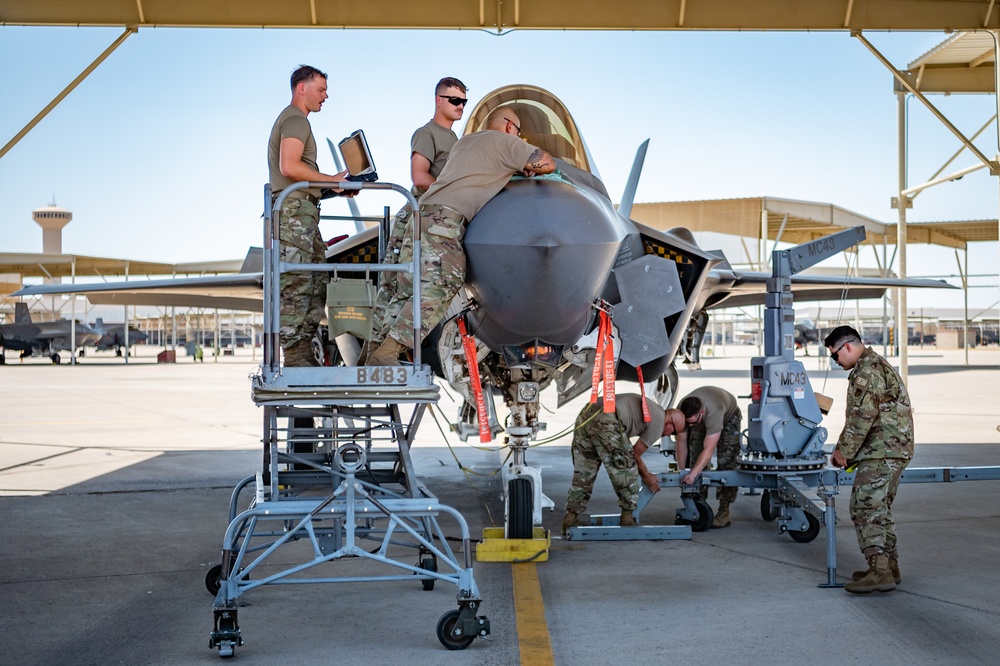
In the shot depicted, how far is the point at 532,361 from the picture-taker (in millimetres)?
5762

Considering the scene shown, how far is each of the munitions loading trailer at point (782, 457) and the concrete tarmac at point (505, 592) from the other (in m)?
0.19

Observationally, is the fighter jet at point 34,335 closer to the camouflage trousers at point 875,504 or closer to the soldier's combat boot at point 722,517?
the soldier's combat boot at point 722,517

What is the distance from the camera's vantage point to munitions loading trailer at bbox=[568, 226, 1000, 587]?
6.65 meters

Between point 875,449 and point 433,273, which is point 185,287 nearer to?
point 433,273

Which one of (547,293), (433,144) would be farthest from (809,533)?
(433,144)

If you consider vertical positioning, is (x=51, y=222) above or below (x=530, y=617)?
above

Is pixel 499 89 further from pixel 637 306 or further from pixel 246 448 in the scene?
pixel 246 448

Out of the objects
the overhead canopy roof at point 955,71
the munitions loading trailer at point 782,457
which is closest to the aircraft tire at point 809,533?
the munitions loading trailer at point 782,457

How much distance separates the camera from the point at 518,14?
9.57 m

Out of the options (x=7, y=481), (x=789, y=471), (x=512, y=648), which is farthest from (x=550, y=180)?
(x=7, y=481)

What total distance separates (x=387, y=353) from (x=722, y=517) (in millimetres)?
3888

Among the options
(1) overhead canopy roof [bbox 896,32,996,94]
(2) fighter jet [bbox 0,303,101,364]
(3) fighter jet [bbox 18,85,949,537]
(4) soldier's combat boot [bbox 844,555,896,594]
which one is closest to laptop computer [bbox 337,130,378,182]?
(3) fighter jet [bbox 18,85,949,537]

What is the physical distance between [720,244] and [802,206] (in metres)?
17.1

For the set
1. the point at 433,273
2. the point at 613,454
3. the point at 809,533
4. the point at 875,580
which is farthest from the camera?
the point at 613,454
